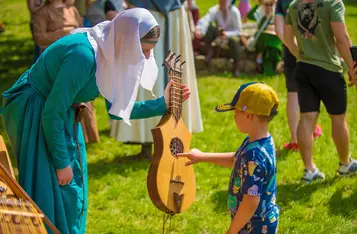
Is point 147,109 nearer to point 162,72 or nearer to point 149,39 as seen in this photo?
point 149,39

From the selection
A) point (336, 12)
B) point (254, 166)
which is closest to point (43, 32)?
point (336, 12)

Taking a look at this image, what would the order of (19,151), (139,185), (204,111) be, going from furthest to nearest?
(204,111) < (139,185) < (19,151)

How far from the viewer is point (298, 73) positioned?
568 centimetres

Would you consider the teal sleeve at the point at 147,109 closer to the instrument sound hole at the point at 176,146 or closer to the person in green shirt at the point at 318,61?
the instrument sound hole at the point at 176,146

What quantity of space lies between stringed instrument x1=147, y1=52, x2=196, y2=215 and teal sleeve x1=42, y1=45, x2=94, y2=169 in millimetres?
636

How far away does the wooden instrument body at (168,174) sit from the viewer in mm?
3730

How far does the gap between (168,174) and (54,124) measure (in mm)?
800

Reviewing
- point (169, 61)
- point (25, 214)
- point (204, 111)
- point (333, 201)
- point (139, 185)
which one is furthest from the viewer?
point (204, 111)

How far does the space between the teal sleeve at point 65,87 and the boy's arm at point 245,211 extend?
1004 mm

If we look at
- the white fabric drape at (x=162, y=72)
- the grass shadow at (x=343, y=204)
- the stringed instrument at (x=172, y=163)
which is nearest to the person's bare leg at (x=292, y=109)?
the white fabric drape at (x=162, y=72)

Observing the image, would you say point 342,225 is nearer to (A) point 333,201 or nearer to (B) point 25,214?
(A) point 333,201

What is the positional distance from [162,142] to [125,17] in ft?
2.75

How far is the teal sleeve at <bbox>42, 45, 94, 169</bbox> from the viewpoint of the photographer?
3.27 m

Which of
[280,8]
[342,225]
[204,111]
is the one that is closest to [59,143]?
[342,225]
